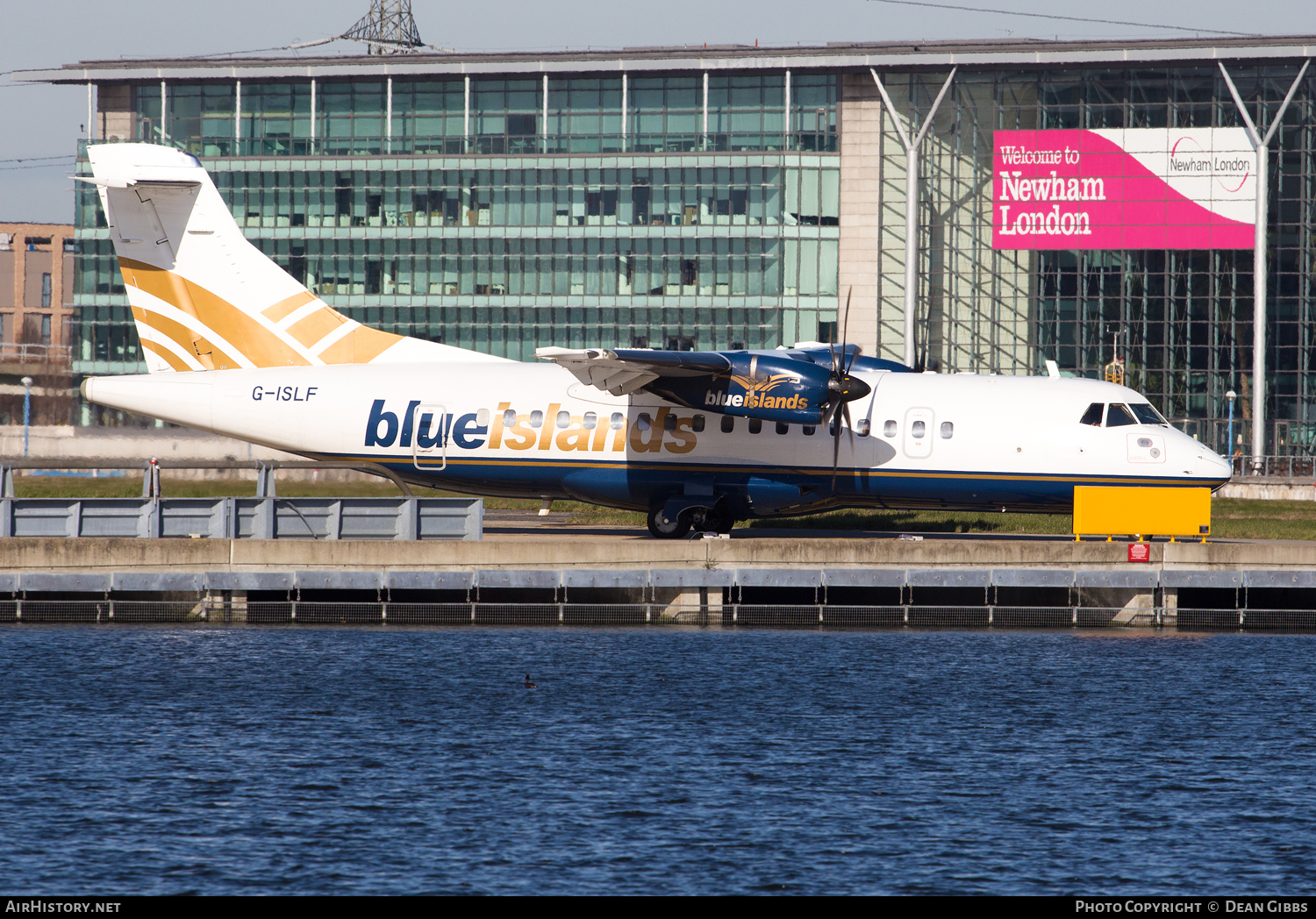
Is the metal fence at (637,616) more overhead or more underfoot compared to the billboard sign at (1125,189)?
more underfoot

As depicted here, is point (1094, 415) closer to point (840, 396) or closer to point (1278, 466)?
point (840, 396)

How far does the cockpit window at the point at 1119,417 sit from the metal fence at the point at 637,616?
4.35m

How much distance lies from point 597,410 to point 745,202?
47.6 meters

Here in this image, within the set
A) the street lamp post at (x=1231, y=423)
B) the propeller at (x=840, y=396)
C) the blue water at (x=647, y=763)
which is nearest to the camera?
the blue water at (x=647, y=763)

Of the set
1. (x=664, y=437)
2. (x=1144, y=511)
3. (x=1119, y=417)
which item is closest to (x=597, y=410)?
(x=664, y=437)


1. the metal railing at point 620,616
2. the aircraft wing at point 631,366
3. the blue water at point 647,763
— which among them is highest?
the aircraft wing at point 631,366

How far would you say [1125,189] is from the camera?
8050cm

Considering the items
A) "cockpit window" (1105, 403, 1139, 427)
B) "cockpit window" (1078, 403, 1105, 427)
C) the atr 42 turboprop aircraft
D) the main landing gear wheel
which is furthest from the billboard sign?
the main landing gear wheel

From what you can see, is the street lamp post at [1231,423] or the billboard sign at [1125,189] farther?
the billboard sign at [1125,189]

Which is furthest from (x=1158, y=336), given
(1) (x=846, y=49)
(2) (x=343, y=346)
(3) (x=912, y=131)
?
(2) (x=343, y=346)

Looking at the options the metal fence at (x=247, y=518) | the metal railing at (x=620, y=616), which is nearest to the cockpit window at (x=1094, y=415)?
the metal railing at (x=620, y=616)

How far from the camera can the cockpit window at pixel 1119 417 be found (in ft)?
108

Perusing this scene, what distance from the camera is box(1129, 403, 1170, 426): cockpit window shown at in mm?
33119

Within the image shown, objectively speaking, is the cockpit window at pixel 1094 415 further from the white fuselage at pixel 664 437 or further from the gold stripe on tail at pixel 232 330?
the gold stripe on tail at pixel 232 330
